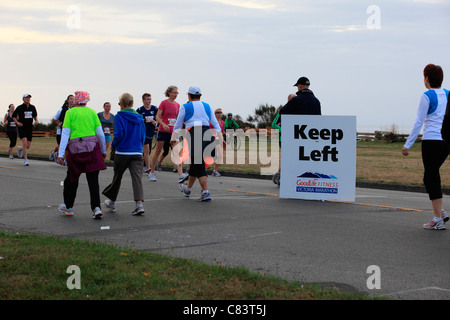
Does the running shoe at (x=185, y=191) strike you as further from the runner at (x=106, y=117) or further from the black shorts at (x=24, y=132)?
the black shorts at (x=24, y=132)

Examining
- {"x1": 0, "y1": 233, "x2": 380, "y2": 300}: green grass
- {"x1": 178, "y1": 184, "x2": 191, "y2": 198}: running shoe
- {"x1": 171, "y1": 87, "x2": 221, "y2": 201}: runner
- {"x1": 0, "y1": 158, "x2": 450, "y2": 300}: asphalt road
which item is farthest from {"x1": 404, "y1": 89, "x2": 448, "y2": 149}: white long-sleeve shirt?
{"x1": 178, "y1": 184, "x2": 191, "y2": 198}: running shoe

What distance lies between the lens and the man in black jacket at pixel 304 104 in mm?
12719

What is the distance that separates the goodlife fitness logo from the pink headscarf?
4.23m

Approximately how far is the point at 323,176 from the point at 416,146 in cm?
3031

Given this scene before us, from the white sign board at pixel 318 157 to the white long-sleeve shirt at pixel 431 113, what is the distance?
301cm

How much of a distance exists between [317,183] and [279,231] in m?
3.43

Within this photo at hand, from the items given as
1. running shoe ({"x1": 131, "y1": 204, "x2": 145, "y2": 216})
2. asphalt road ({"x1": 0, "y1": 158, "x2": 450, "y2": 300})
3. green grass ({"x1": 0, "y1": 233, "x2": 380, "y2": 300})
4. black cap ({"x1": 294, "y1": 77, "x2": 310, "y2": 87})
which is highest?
black cap ({"x1": 294, "y1": 77, "x2": 310, "y2": 87})

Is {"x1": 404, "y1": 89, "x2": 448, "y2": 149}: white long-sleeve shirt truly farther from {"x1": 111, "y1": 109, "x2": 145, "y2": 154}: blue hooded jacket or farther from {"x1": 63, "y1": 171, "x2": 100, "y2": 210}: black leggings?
{"x1": 63, "y1": 171, "x2": 100, "y2": 210}: black leggings

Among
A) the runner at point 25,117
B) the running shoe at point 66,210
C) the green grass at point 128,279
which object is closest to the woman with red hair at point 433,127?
the green grass at point 128,279

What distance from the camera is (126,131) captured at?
10547 millimetres

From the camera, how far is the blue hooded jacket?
34.5ft

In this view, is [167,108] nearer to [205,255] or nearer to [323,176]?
[323,176]

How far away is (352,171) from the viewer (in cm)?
1212
